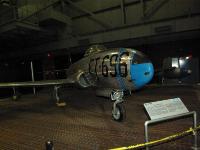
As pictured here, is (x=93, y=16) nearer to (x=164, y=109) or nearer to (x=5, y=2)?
(x=5, y=2)

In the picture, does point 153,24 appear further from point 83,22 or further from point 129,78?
point 129,78

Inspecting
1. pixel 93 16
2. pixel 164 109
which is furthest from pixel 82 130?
pixel 93 16

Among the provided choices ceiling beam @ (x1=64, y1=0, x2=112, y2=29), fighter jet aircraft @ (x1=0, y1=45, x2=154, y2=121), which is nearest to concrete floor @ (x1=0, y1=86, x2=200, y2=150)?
fighter jet aircraft @ (x1=0, y1=45, x2=154, y2=121)

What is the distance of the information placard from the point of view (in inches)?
157

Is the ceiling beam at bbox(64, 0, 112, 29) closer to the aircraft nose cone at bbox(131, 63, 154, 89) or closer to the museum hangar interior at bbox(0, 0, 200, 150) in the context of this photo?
the museum hangar interior at bbox(0, 0, 200, 150)

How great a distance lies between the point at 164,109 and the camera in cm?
411

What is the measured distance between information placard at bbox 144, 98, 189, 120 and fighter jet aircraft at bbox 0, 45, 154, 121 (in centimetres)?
178

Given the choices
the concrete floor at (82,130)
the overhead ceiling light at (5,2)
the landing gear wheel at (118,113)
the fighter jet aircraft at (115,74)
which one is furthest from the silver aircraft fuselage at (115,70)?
the overhead ceiling light at (5,2)

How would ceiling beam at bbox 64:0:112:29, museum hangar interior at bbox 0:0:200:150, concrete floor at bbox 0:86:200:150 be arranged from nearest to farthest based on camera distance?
concrete floor at bbox 0:86:200:150, museum hangar interior at bbox 0:0:200:150, ceiling beam at bbox 64:0:112:29

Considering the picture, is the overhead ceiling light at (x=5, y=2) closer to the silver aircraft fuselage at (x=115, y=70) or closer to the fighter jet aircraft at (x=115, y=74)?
the fighter jet aircraft at (x=115, y=74)

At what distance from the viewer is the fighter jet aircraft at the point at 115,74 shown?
5.98 m

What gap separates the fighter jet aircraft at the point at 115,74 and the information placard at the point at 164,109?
1784mm

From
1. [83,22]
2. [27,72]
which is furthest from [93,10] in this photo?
[27,72]

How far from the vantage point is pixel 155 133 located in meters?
5.01
